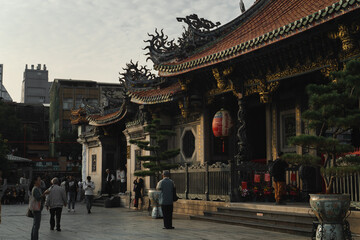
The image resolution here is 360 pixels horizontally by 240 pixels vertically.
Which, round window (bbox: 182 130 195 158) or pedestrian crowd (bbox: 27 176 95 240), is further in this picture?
round window (bbox: 182 130 195 158)

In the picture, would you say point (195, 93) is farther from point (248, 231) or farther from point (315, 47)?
point (248, 231)

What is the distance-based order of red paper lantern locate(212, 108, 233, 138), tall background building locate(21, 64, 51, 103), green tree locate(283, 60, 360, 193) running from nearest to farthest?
green tree locate(283, 60, 360, 193), red paper lantern locate(212, 108, 233, 138), tall background building locate(21, 64, 51, 103)

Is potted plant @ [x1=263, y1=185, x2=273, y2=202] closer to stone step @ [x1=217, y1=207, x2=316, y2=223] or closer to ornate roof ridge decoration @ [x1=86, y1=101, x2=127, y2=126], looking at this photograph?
stone step @ [x1=217, y1=207, x2=316, y2=223]

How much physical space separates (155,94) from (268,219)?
8.80m

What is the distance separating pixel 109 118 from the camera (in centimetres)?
2434

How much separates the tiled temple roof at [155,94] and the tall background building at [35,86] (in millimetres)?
70821

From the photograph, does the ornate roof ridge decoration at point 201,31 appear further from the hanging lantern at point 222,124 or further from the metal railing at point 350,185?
the metal railing at point 350,185

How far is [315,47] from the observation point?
40.9 feet

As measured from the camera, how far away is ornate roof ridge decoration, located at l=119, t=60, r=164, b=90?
21.2 m

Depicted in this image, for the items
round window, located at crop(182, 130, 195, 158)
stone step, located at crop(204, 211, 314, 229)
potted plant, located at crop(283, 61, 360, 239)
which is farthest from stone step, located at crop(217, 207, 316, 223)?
round window, located at crop(182, 130, 195, 158)

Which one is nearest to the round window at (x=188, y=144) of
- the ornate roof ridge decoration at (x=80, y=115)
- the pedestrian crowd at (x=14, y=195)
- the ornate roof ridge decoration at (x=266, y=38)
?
the ornate roof ridge decoration at (x=266, y=38)

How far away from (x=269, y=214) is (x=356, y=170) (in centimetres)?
405

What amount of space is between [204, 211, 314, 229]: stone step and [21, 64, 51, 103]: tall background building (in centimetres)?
7827

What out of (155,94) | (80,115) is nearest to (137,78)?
(155,94)
